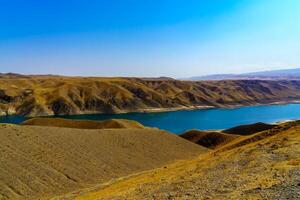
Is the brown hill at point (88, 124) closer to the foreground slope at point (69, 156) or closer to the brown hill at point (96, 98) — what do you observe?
the foreground slope at point (69, 156)

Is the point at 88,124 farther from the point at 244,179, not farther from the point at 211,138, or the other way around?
the point at 244,179

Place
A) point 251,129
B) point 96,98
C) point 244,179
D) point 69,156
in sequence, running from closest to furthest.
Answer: point 244,179, point 69,156, point 251,129, point 96,98

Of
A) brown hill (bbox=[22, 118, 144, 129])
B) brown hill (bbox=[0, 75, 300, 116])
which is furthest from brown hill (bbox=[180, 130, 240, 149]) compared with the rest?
brown hill (bbox=[0, 75, 300, 116])

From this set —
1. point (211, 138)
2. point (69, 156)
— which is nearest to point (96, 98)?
point (211, 138)

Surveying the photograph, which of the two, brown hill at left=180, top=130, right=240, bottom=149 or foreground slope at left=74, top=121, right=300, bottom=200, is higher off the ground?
foreground slope at left=74, top=121, right=300, bottom=200

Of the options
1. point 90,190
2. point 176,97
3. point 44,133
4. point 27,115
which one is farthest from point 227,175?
point 176,97

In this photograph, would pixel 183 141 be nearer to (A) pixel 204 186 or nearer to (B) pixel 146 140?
(B) pixel 146 140

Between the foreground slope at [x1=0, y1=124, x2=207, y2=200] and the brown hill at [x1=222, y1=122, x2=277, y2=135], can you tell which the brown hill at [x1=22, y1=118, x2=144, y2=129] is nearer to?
the foreground slope at [x1=0, y1=124, x2=207, y2=200]

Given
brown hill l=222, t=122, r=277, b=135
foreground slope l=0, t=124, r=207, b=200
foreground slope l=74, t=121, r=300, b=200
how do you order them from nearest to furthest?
1. foreground slope l=74, t=121, r=300, b=200
2. foreground slope l=0, t=124, r=207, b=200
3. brown hill l=222, t=122, r=277, b=135

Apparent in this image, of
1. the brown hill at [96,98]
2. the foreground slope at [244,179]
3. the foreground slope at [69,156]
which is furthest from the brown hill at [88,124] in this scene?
the brown hill at [96,98]
